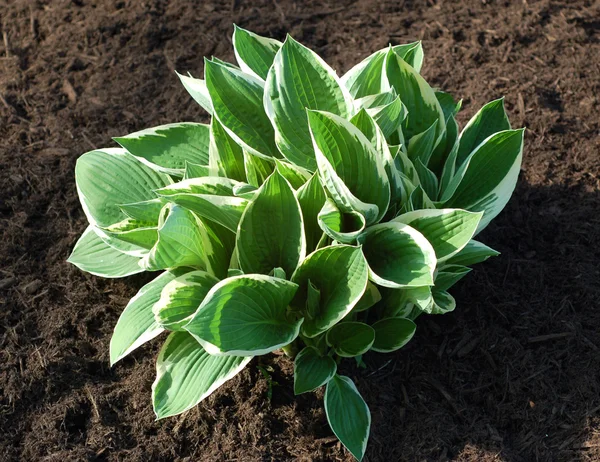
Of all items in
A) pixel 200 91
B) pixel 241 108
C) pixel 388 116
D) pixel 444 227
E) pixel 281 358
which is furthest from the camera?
pixel 281 358

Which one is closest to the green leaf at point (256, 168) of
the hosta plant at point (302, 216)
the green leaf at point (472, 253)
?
the hosta plant at point (302, 216)

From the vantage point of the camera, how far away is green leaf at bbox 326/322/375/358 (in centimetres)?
197

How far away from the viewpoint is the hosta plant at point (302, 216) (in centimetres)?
177

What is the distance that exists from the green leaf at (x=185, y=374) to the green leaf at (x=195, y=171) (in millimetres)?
438

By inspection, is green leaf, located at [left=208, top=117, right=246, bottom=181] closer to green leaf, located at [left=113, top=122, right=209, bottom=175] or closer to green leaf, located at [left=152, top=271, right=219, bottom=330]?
green leaf, located at [left=113, top=122, right=209, bottom=175]

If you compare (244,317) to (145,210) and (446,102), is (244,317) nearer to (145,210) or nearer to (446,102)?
(145,210)

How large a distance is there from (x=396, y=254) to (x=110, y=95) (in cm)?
171

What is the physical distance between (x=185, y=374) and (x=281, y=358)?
38 cm

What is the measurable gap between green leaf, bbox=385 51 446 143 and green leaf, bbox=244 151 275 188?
425 mm

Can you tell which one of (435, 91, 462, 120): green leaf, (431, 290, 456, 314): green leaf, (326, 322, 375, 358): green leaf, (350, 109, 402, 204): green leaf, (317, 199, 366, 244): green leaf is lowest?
(326, 322, 375, 358): green leaf

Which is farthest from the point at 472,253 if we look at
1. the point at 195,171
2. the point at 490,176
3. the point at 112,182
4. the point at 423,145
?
the point at 112,182

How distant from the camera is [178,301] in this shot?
1860mm

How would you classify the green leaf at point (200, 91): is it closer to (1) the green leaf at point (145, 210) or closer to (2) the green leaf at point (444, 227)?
(1) the green leaf at point (145, 210)

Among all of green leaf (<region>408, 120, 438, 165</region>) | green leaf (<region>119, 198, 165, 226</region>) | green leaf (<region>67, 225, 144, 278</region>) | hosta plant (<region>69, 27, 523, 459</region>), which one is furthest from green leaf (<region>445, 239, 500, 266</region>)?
green leaf (<region>67, 225, 144, 278</region>)
